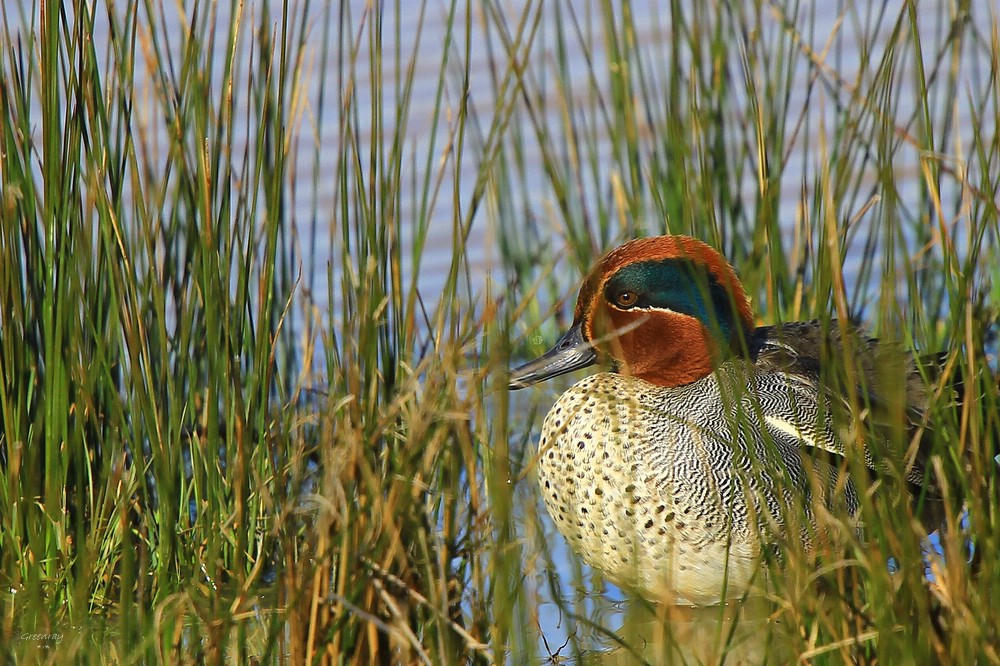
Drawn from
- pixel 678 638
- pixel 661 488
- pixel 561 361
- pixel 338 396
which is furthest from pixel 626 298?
pixel 338 396

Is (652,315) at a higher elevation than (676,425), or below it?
higher

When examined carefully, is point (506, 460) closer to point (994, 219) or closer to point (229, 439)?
point (229, 439)

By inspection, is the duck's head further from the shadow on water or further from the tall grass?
the shadow on water

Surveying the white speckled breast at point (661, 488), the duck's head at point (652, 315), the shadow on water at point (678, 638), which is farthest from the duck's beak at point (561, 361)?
the shadow on water at point (678, 638)

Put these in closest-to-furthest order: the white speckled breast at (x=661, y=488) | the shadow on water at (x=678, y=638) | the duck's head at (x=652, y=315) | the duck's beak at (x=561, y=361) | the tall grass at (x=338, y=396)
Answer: the tall grass at (x=338, y=396) < the shadow on water at (x=678, y=638) < the white speckled breast at (x=661, y=488) < the duck's head at (x=652, y=315) < the duck's beak at (x=561, y=361)

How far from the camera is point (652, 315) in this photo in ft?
13.4

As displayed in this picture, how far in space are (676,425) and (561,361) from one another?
0.40m

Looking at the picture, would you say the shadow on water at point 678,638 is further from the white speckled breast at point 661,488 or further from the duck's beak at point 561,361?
the duck's beak at point 561,361

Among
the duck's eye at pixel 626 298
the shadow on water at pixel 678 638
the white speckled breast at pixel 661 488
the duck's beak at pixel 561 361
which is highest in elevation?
the duck's eye at pixel 626 298

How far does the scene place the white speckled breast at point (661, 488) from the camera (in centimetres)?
373

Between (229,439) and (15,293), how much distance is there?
2.09ft

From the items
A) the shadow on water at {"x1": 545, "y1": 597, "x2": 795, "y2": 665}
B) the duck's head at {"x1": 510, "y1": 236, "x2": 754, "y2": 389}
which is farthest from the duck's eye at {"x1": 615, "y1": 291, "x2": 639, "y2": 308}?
the shadow on water at {"x1": 545, "y1": 597, "x2": 795, "y2": 665}

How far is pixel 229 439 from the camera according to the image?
3195 mm

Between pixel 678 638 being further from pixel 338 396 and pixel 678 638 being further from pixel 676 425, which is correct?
pixel 338 396
